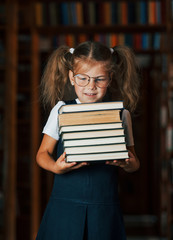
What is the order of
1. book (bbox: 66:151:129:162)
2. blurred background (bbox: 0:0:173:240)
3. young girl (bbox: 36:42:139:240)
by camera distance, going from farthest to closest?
blurred background (bbox: 0:0:173:240) < young girl (bbox: 36:42:139:240) < book (bbox: 66:151:129:162)

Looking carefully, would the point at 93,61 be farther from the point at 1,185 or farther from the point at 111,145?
the point at 1,185

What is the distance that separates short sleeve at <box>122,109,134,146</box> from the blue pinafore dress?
0.30 feet

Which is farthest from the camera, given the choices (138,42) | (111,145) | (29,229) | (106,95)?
(138,42)

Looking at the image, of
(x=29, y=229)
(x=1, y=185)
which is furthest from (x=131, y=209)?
(x=1, y=185)

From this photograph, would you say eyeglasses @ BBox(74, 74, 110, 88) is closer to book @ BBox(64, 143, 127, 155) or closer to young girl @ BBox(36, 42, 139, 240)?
young girl @ BBox(36, 42, 139, 240)

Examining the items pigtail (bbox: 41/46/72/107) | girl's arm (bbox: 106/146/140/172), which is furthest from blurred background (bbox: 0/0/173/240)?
girl's arm (bbox: 106/146/140/172)

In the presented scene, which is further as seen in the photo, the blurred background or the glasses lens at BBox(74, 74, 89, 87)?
the blurred background

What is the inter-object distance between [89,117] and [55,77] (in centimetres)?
18

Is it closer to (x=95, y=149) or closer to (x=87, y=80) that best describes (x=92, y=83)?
(x=87, y=80)

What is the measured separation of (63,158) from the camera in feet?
2.59

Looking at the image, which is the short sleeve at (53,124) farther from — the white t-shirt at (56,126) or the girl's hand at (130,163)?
the girl's hand at (130,163)

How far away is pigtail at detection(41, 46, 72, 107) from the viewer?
871 mm

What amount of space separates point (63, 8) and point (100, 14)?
0.38 m

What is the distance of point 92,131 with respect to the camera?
2.51 feet
